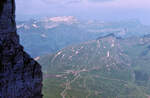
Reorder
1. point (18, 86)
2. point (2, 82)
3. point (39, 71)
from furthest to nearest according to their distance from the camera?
point (39, 71)
point (18, 86)
point (2, 82)

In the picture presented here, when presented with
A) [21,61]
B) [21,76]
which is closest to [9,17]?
[21,61]

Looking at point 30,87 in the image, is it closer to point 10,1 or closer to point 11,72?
point 11,72

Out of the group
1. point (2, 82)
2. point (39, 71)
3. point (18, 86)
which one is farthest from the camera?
point (39, 71)

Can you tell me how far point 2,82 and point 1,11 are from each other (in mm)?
17864

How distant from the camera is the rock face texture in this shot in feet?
173

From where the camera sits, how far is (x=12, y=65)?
5475 centimetres

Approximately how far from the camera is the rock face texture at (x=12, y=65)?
52716mm

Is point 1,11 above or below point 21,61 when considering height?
above

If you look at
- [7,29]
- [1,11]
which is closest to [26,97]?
[7,29]

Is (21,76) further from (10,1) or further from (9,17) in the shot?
(10,1)

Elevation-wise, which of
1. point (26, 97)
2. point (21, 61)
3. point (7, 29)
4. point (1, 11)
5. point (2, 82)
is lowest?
point (26, 97)

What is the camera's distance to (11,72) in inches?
2137

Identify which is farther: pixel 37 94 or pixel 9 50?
pixel 37 94

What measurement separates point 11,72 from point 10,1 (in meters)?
18.4
